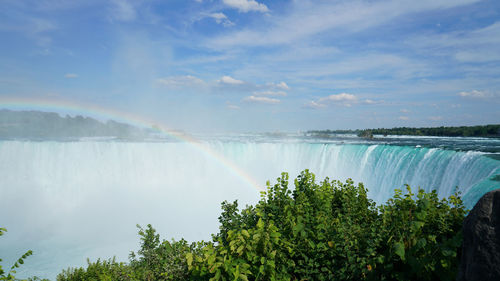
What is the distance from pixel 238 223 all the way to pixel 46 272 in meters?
17.2

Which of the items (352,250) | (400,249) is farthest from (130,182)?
(400,249)

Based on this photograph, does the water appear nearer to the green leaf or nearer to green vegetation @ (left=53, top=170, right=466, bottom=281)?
green vegetation @ (left=53, top=170, right=466, bottom=281)

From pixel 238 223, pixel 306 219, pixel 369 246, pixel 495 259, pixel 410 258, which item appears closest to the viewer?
pixel 495 259

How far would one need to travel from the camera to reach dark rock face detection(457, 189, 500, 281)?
2395mm

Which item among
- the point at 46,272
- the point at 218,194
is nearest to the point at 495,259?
the point at 46,272

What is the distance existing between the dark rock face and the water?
17980mm

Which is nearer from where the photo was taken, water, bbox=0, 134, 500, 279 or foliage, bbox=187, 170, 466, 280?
foliage, bbox=187, 170, 466, 280

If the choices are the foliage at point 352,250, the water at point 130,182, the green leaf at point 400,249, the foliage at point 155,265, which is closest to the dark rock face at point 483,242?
the foliage at point 352,250

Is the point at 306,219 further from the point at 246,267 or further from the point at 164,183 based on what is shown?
the point at 164,183

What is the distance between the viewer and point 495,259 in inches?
93.4

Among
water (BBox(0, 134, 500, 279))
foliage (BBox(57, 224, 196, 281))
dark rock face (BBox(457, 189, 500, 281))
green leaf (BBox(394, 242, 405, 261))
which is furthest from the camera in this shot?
water (BBox(0, 134, 500, 279))

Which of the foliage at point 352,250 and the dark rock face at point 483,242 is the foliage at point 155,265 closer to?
the foliage at point 352,250

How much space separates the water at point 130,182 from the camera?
2186 centimetres

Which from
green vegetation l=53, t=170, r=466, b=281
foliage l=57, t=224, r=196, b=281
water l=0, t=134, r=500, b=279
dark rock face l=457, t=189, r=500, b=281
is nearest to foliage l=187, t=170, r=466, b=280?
green vegetation l=53, t=170, r=466, b=281
